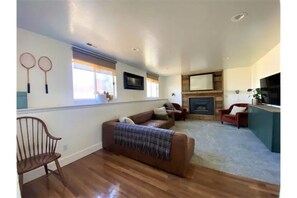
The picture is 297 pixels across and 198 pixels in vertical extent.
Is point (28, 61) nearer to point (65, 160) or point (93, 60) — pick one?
point (93, 60)

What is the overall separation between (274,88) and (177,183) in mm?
3102

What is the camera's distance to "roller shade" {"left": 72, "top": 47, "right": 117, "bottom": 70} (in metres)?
2.79

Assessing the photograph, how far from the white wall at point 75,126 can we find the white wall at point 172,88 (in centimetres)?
431

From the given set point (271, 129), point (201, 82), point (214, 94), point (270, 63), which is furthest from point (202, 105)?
point (271, 129)

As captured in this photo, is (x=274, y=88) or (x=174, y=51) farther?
(x=174, y=51)

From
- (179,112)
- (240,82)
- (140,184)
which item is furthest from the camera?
(179,112)

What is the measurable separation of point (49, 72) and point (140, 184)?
235 centimetres

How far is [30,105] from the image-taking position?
2.11 m

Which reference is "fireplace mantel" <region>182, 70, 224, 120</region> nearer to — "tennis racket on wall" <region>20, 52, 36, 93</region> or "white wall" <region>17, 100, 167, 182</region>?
"white wall" <region>17, 100, 167, 182</region>

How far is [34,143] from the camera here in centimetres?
198

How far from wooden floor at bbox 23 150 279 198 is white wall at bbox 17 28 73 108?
1199mm
